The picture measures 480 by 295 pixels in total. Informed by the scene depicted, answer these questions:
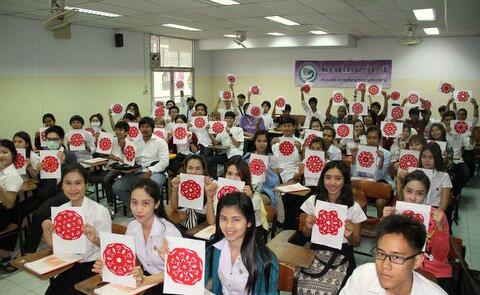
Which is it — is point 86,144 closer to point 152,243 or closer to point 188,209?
point 188,209

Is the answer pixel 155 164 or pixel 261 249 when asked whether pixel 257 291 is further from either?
pixel 155 164

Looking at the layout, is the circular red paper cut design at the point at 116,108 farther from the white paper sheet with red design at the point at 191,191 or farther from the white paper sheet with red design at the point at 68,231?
the white paper sheet with red design at the point at 68,231

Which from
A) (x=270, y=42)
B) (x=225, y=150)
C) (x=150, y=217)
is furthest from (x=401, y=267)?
(x=270, y=42)

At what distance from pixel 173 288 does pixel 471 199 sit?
6939 millimetres

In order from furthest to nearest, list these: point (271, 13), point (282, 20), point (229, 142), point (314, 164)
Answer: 1. point (282, 20)
2. point (229, 142)
3. point (271, 13)
4. point (314, 164)

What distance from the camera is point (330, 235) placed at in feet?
9.31

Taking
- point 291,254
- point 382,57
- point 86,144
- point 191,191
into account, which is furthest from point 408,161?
point 382,57

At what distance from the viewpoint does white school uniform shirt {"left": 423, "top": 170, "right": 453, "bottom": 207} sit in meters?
4.18

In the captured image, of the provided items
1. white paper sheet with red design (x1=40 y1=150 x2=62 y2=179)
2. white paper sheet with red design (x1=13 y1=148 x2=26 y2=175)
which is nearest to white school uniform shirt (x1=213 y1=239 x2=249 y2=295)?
white paper sheet with red design (x1=40 y1=150 x2=62 y2=179)

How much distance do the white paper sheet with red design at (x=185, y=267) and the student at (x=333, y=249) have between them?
104 centimetres

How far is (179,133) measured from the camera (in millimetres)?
6750

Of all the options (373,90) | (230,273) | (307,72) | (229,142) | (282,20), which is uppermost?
(282,20)

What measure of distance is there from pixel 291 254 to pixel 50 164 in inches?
131

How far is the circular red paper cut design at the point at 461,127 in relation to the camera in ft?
23.0
